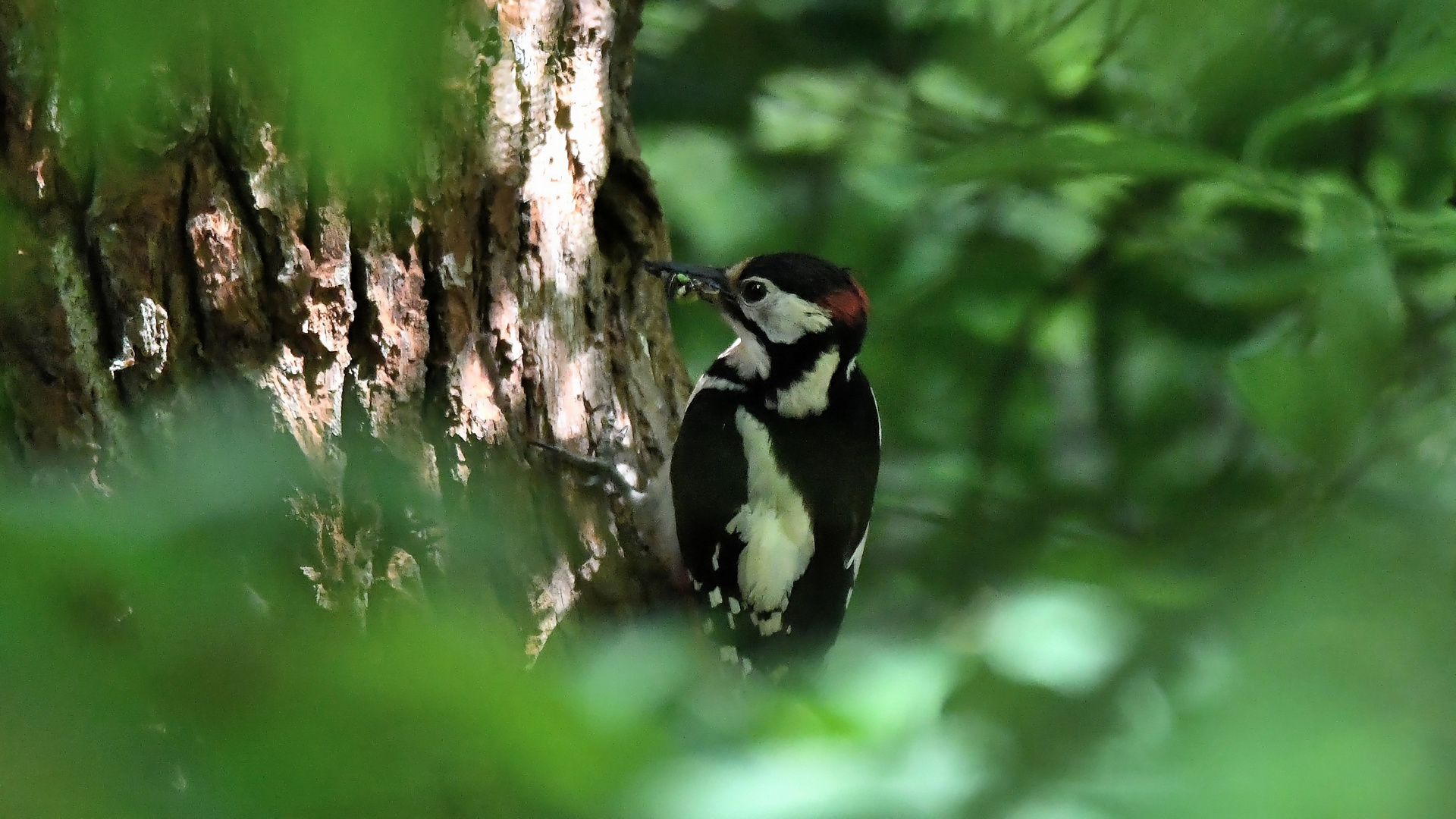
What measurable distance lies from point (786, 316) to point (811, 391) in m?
0.12

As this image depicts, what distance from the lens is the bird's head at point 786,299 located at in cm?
171

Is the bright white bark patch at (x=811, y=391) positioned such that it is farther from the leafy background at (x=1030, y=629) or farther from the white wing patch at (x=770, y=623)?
the leafy background at (x=1030, y=629)

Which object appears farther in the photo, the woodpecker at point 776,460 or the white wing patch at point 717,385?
the white wing patch at point 717,385

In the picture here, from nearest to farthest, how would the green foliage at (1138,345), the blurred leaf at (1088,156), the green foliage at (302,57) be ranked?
the green foliage at (302,57)
the green foliage at (1138,345)
the blurred leaf at (1088,156)

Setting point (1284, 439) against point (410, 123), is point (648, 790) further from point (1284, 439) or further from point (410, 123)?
point (1284, 439)

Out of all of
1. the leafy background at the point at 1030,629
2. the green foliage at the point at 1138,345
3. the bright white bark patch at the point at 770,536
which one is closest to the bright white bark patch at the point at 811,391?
the bright white bark patch at the point at 770,536

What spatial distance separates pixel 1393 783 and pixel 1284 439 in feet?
1.66

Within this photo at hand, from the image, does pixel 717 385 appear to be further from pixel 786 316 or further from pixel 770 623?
pixel 770 623

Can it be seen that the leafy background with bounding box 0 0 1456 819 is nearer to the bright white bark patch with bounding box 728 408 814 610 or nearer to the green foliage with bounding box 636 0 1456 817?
the green foliage with bounding box 636 0 1456 817

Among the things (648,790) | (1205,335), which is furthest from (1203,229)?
(648,790)

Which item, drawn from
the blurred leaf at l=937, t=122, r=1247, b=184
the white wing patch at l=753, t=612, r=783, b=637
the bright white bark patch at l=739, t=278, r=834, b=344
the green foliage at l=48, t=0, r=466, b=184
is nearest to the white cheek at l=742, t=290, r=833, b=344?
the bright white bark patch at l=739, t=278, r=834, b=344

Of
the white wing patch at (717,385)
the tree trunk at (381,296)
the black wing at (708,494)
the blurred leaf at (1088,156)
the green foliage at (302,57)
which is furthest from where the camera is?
the white wing patch at (717,385)

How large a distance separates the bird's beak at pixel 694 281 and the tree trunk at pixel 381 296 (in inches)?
2.0

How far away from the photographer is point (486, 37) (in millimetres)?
1156
